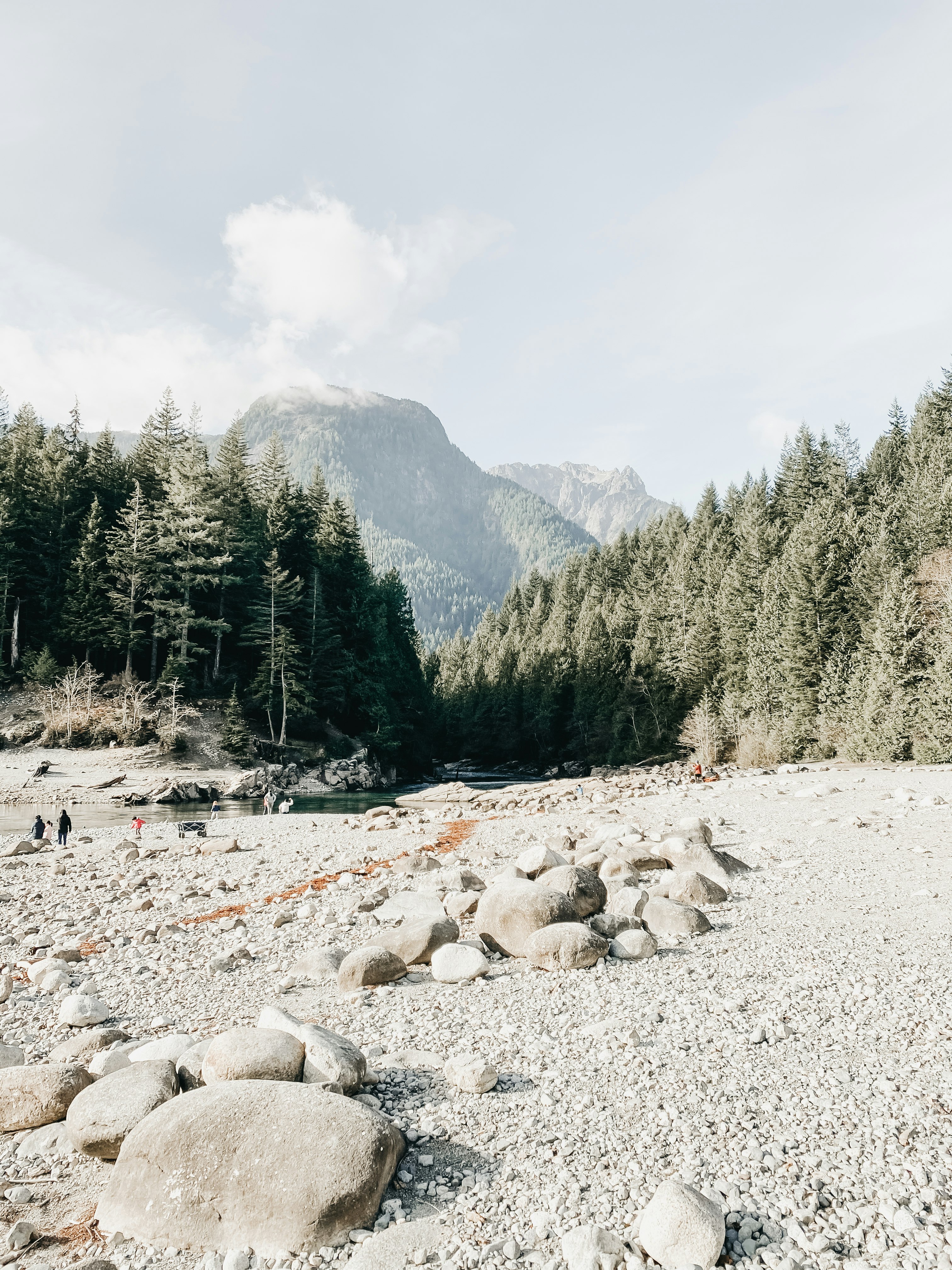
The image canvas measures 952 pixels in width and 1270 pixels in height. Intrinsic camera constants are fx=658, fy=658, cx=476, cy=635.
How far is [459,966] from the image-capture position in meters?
7.17

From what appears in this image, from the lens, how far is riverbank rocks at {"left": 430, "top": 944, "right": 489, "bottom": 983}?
7121 millimetres

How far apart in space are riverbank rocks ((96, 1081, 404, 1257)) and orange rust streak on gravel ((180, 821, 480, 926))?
6.84 meters

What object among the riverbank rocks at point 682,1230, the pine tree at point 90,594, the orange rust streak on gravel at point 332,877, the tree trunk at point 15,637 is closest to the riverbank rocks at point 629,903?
the riverbank rocks at point 682,1230

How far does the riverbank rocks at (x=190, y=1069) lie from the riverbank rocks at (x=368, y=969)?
2.26 meters

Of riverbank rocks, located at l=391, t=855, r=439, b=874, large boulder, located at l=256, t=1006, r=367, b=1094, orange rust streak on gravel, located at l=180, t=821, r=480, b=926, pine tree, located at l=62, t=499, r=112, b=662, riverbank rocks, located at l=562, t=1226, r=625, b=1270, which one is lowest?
orange rust streak on gravel, located at l=180, t=821, r=480, b=926

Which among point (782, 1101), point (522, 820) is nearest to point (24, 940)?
point (782, 1101)

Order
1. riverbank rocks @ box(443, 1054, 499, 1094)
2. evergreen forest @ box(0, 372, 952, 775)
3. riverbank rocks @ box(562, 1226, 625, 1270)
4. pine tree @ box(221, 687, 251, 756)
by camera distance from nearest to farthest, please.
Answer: riverbank rocks @ box(562, 1226, 625, 1270) < riverbank rocks @ box(443, 1054, 499, 1094) < evergreen forest @ box(0, 372, 952, 775) < pine tree @ box(221, 687, 251, 756)

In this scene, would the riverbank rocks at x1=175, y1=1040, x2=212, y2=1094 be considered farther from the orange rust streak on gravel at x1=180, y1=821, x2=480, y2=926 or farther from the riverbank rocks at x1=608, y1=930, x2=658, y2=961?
the orange rust streak on gravel at x1=180, y1=821, x2=480, y2=926

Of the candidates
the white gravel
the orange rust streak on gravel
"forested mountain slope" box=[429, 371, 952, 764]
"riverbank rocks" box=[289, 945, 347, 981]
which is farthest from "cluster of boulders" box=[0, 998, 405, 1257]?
"forested mountain slope" box=[429, 371, 952, 764]

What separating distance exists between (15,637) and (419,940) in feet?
144

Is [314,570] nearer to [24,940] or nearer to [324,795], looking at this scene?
[324,795]

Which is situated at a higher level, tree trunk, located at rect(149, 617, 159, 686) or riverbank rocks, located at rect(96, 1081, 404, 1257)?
tree trunk, located at rect(149, 617, 159, 686)

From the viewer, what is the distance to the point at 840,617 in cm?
3894

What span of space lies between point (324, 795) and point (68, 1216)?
117 feet
